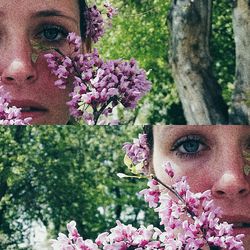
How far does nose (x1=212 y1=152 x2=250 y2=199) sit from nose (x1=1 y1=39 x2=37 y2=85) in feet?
1.45

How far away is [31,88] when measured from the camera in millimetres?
1397

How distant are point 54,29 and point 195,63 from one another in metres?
1.14

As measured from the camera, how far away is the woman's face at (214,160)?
1.21m

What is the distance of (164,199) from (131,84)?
0.29 meters

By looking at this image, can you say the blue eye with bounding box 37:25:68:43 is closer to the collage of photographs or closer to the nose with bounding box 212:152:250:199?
the collage of photographs

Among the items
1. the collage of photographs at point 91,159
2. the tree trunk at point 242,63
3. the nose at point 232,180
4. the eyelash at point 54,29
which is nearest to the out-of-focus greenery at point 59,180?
the collage of photographs at point 91,159

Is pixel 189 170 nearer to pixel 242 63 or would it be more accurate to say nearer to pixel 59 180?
pixel 59 180

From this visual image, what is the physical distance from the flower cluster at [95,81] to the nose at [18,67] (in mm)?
41

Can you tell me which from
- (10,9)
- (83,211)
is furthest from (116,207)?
(10,9)

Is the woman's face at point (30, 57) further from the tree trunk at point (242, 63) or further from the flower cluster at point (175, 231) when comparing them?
the tree trunk at point (242, 63)

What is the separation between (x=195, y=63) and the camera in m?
2.51

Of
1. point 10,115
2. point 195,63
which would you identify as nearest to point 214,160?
point 10,115

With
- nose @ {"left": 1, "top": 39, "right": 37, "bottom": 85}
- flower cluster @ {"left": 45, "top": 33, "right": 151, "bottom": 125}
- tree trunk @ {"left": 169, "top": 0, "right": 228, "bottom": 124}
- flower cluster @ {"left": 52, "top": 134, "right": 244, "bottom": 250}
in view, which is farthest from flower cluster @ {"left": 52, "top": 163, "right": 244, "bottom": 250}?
tree trunk @ {"left": 169, "top": 0, "right": 228, "bottom": 124}

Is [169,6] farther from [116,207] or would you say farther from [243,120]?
[116,207]
